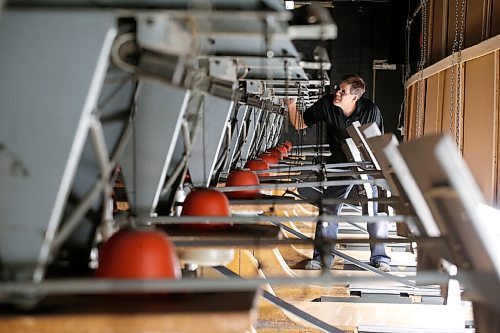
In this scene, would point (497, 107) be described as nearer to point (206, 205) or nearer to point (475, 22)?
point (475, 22)

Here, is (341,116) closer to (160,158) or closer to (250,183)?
(250,183)

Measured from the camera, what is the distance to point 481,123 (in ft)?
21.2

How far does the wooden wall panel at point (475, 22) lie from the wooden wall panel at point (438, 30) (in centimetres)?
142

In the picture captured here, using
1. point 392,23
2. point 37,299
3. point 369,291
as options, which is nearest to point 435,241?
point 37,299

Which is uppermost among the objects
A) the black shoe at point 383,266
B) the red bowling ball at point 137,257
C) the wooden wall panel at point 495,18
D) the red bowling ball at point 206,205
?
the wooden wall panel at point 495,18

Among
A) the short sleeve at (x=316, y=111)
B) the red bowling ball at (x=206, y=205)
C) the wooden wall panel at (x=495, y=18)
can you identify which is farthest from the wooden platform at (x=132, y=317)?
the short sleeve at (x=316, y=111)

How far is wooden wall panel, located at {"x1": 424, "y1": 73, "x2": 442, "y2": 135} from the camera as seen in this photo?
28.9 feet

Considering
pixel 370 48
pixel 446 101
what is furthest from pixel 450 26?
pixel 370 48

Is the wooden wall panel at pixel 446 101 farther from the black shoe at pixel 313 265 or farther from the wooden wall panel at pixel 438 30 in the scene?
the black shoe at pixel 313 265

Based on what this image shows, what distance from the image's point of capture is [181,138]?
11.6 ft

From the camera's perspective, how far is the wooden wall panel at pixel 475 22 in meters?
6.88

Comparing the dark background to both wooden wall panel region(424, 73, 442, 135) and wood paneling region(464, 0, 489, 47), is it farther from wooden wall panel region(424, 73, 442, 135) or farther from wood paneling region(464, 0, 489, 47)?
wood paneling region(464, 0, 489, 47)

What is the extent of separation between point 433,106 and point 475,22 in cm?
199

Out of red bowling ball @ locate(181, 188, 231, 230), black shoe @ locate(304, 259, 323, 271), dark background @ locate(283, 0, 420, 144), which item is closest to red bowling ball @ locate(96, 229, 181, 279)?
red bowling ball @ locate(181, 188, 231, 230)
